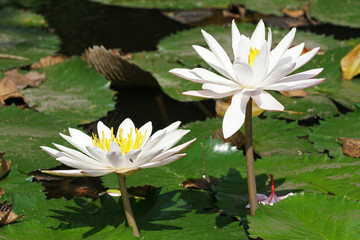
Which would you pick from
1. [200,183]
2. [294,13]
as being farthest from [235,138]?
[294,13]

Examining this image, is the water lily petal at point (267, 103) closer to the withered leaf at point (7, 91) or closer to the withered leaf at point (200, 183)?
the withered leaf at point (200, 183)

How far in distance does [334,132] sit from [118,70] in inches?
43.3

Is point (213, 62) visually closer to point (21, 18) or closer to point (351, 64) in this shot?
point (351, 64)

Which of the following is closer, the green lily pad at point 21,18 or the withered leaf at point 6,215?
the withered leaf at point 6,215

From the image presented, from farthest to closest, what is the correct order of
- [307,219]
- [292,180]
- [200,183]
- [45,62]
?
[45,62] < [200,183] < [292,180] < [307,219]

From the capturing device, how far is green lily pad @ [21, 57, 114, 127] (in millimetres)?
2254

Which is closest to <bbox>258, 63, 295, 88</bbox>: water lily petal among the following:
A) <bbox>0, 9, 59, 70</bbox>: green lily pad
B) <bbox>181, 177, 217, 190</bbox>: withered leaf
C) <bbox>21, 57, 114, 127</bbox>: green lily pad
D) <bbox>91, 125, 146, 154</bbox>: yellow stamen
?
<bbox>91, 125, 146, 154</bbox>: yellow stamen

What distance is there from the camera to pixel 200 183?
1.56m

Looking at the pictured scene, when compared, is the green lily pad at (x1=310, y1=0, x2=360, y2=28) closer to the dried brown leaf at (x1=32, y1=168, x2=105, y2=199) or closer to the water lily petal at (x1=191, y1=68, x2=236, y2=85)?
the dried brown leaf at (x1=32, y1=168, x2=105, y2=199)

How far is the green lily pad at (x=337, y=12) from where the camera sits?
3.45 m

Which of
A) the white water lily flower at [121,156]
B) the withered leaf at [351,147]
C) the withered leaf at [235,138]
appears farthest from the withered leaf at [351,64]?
the white water lily flower at [121,156]

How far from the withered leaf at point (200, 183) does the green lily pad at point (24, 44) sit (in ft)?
5.06

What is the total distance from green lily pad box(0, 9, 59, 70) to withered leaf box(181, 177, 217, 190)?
5.06 feet

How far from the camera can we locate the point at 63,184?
175 centimetres
